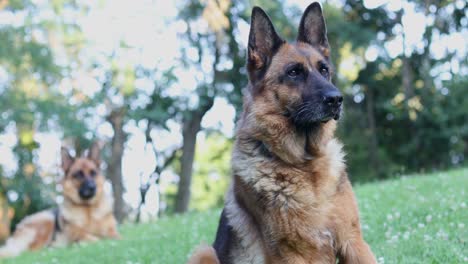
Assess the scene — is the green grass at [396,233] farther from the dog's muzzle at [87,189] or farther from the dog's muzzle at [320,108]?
the dog's muzzle at [320,108]

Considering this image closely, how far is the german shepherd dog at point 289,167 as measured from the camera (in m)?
4.50

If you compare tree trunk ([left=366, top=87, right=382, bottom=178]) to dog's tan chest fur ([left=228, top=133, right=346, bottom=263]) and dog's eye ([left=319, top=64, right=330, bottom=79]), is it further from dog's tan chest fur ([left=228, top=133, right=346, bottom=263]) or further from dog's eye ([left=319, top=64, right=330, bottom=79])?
dog's tan chest fur ([left=228, top=133, right=346, bottom=263])

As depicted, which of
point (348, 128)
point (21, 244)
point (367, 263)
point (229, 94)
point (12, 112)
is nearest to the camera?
point (367, 263)

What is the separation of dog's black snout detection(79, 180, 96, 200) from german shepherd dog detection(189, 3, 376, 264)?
830 cm

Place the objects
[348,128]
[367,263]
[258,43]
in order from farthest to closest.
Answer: [348,128] → [258,43] → [367,263]

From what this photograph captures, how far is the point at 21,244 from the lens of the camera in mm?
13266

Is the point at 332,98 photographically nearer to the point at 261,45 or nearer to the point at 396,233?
the point at 261,45

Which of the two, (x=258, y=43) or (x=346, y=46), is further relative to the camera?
(x=346, y=46)

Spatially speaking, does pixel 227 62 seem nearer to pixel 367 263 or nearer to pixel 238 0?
pixel 238 0

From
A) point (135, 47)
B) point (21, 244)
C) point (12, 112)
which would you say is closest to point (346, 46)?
point (135, 47)

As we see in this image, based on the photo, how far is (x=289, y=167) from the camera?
189 inches

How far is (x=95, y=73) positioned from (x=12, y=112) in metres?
5.50

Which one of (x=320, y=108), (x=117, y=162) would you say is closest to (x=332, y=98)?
(x=320, y=108)

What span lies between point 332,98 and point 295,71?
46 centimetres
